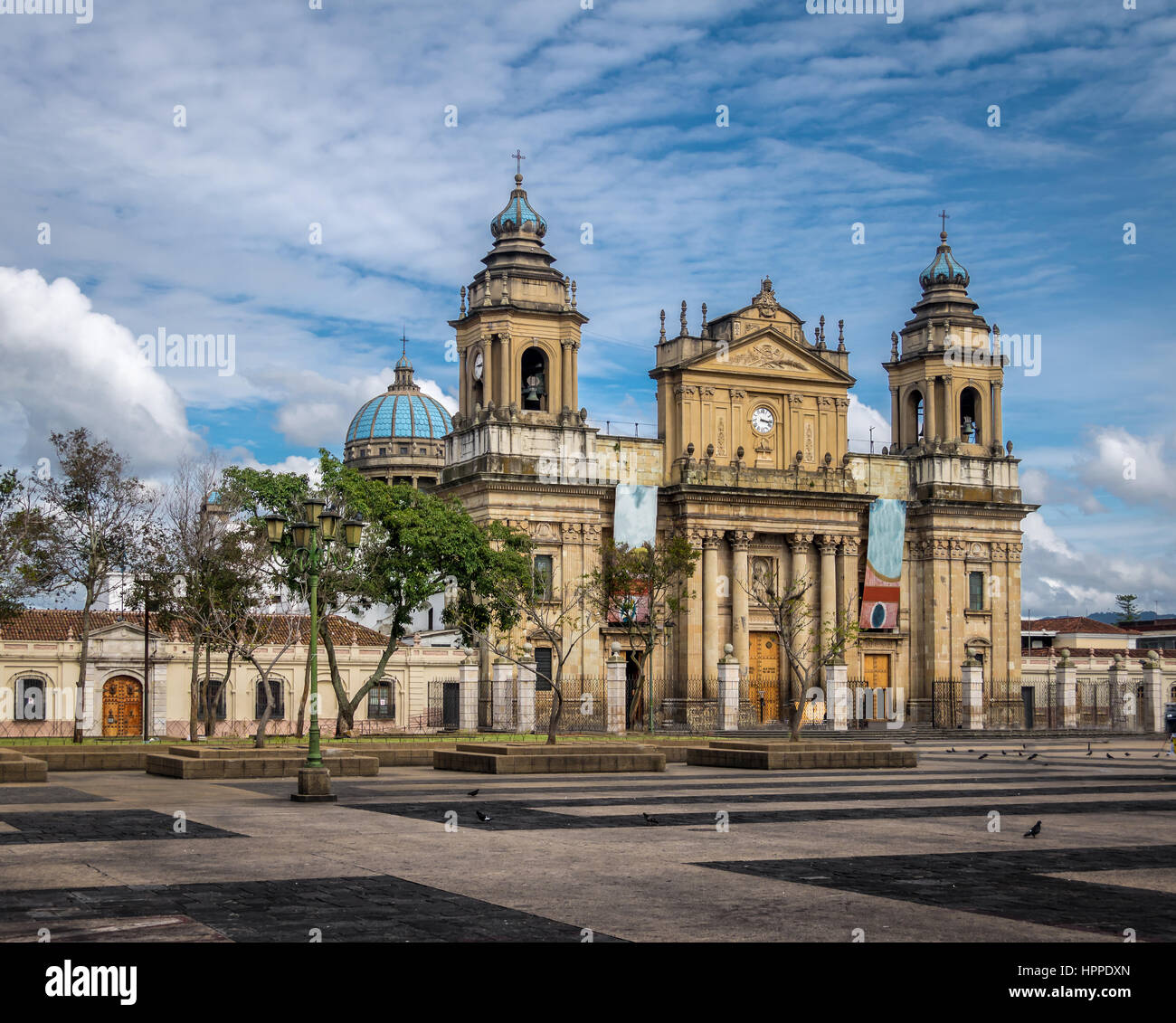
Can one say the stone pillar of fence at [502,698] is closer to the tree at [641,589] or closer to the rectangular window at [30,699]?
the tree at [641,589]

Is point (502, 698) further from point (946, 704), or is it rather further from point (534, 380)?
point (946, 704)

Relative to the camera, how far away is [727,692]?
50.0 metres

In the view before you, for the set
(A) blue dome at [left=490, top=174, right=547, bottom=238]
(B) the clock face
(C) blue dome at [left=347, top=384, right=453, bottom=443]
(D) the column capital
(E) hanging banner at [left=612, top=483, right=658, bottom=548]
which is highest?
(A) blue dome at [left=490, top=174, right=547, bottom=238]

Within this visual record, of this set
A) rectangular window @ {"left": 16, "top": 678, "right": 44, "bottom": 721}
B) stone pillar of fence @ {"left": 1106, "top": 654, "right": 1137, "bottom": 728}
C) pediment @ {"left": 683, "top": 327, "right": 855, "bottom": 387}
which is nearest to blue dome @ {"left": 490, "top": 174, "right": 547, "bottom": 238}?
pediment @ {"left": 683, "top": 327, "right": 855, "bottom": 387}

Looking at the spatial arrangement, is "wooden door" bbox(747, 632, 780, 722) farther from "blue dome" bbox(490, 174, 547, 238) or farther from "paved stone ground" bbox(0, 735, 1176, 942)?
"paved stone ground" bbox(0, 735, 1176, 942)

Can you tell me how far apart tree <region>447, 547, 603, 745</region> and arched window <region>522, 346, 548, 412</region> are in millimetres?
6459

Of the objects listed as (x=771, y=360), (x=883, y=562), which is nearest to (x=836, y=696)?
(x=883, y=562)

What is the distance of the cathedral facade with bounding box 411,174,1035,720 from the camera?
2254 inches

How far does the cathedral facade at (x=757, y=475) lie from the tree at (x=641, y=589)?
1.23m

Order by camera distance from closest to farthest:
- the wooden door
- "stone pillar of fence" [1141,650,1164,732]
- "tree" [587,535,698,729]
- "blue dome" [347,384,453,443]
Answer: "tree" [587,535,698,729]
"stone pillar of fence" [1141,650,1164,732]
the wooden door
"blue dome" [347,384,453,443]

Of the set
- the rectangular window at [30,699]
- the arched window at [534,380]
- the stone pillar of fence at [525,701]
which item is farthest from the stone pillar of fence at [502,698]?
the rectangular window at [30,699]
